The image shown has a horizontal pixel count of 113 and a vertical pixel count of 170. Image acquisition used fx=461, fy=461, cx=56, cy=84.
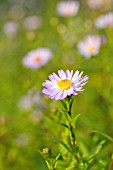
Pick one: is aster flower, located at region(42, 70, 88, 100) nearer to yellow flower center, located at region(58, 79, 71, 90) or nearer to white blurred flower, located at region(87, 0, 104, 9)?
yellow flower center, located at region(58, 79, 71, 90)

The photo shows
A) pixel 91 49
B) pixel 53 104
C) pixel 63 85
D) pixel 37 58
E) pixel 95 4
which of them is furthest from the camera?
pixel 95 4

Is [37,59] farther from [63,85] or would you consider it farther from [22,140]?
[63,85]

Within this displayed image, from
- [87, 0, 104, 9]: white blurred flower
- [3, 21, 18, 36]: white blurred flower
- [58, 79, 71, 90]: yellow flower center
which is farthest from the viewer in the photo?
[3, 21, 18, 36]: white blurred flower

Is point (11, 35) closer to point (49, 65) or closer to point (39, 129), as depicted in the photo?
point (49, 65)

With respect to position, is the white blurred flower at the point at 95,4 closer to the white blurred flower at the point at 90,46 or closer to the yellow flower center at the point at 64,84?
the white blurred flower at the point at 90,46

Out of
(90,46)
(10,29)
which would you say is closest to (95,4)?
(10,29)

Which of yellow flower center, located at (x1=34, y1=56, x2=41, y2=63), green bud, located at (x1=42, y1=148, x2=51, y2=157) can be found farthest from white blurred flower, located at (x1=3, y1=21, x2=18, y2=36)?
green bud, located at (x1=42, y1=148, x2=51, y2=157)
